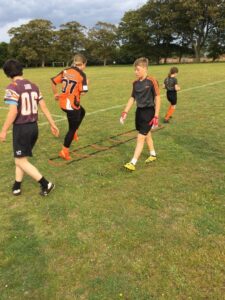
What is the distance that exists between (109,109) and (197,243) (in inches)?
340

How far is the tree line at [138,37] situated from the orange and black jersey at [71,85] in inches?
2097

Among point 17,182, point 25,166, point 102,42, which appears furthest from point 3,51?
point 25,166

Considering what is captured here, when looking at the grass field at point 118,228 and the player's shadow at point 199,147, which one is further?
the player's shadow at point 199,147

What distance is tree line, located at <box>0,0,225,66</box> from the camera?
5628cm

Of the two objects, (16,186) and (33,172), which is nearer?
(33,172)

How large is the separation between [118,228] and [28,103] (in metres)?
2.04

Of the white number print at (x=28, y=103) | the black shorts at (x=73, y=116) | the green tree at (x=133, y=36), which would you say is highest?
the green tree at (x=133, y=36)

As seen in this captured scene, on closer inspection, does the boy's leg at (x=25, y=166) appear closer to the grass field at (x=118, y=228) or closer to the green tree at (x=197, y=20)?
the grass field at (x=118, y=228)

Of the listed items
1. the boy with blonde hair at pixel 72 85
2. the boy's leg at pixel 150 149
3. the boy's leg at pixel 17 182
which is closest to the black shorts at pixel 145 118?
the boy's leg at pixel 150 149

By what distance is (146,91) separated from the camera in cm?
573

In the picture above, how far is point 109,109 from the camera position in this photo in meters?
11.9

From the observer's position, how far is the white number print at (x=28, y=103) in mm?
4441

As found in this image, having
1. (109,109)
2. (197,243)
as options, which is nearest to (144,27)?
(109,109)

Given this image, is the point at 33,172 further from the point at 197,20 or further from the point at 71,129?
the point at 197,20
